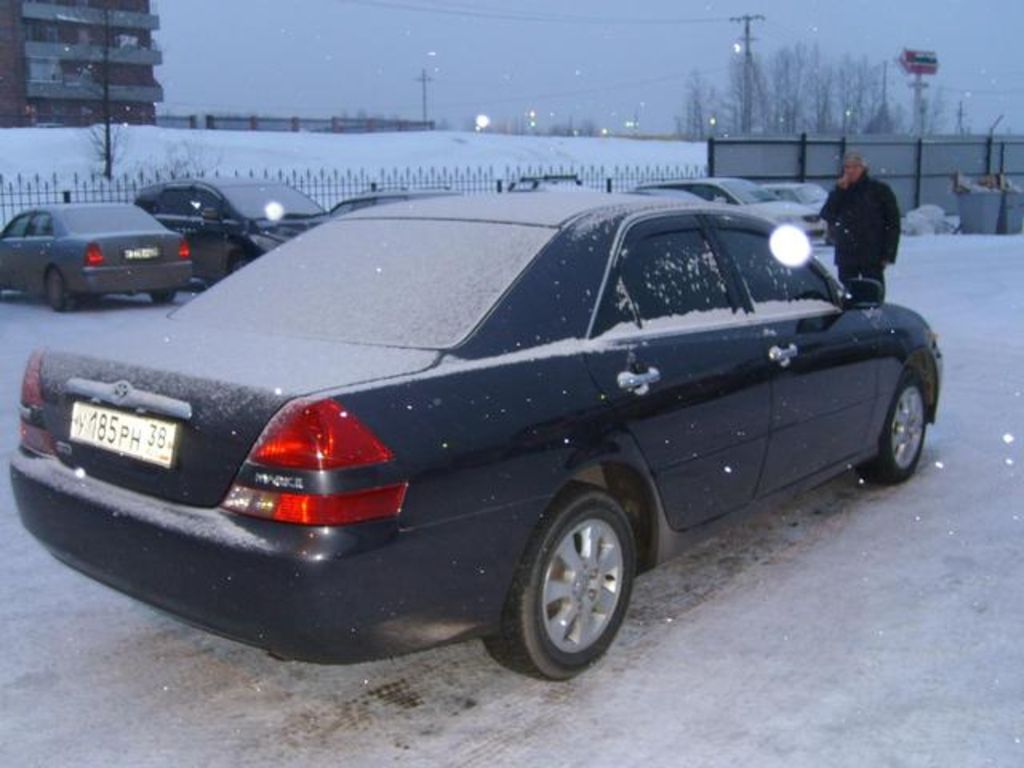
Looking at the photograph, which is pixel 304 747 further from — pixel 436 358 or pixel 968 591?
pixel 968 591

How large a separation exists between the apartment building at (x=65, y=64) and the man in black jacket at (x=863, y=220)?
7113 centimetres

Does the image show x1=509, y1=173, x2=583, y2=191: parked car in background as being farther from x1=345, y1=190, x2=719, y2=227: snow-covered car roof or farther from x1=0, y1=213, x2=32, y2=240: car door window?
x1=345, y1=190, x2=719, y2=227: snow-covered car roof

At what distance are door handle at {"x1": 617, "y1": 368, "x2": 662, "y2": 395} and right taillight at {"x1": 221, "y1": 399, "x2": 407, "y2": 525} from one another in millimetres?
1011

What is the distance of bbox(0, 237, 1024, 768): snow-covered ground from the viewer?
3.27m

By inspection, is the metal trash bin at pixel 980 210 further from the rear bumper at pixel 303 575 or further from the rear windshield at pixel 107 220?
the rear bumper at pixel 303 575

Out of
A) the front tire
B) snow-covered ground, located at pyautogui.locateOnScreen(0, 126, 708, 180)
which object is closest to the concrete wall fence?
snow-covered ground, located at pyautogui.locateOnScreen(0, 126, 708, 180)

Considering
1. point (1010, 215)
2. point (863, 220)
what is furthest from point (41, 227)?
point (1010, 215)

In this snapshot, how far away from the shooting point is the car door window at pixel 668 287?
402 centimetres

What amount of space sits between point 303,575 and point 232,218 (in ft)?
41.6

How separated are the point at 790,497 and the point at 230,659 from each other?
2411 mm

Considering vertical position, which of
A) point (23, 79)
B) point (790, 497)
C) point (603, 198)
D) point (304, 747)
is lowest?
point (304, 747)

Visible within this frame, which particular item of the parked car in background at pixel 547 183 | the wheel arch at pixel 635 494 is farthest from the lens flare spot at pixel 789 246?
the parked car in background at pixel 547 183

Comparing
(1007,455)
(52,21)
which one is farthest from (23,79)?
(1007,455)

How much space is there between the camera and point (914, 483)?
597 centimetres
